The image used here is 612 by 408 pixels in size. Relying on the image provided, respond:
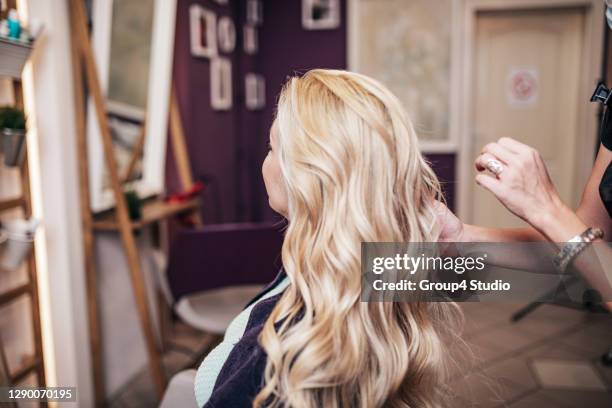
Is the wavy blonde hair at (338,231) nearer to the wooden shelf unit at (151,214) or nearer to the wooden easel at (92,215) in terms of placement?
the wooden easel at (92,215)

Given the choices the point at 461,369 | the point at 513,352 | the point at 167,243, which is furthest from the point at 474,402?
→ the point at 167,243

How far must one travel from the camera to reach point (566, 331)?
334 cm

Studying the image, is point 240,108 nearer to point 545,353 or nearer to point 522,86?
point 522,86

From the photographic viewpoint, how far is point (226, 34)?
4.12 metres

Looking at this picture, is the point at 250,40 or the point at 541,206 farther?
the point at 250,40

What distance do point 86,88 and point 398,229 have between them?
1.72m

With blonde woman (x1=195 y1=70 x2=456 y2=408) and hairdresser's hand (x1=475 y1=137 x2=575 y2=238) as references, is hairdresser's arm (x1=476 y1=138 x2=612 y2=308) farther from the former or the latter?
blonde woman (x1=195 y1=70 x2=456 y2=408)

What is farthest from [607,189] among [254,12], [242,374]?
[254,12]

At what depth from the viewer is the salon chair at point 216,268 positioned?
2400 mm

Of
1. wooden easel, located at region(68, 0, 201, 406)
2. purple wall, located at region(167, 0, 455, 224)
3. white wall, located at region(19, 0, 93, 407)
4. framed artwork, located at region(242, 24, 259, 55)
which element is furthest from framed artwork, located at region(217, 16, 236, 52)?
white wall, located at region(19, 0, 93, 407)

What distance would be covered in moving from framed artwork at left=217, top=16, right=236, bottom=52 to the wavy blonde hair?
328 cm

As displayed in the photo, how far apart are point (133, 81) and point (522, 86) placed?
11.6 ft

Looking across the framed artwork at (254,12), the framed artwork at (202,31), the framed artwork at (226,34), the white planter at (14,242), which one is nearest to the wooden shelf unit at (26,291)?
the white planter at (14,242)

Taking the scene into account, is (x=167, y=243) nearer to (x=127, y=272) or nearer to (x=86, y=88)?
(x=127, y=272)
